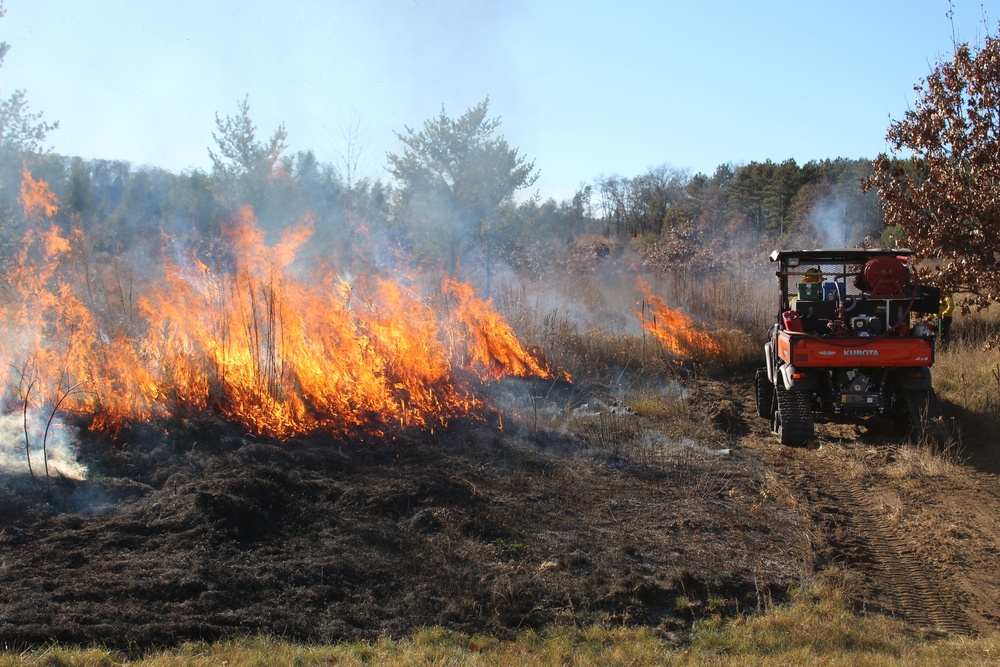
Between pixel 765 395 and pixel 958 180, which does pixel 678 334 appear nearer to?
pixel 765 395

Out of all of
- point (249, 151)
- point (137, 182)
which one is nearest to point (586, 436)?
point (249, 151)

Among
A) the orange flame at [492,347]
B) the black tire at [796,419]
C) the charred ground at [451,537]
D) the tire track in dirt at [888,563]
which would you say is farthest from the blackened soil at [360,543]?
the orange flame at [492,347]

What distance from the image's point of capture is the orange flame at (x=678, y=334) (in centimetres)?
1592

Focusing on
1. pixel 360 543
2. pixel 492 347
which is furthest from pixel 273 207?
pixel 360 543

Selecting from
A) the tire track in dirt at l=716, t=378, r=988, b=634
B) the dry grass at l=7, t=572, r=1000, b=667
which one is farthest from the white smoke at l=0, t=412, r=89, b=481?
the tire track in dirt at l=716, t=378, r=988, b=634

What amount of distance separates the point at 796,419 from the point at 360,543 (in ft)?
19.8

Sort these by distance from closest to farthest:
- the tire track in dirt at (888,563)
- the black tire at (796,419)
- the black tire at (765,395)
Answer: the tire track in dirt at (888,563)
the black tire at (796,419)
the black tire at (765,395)

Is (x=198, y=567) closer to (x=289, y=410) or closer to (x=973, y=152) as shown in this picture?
(x=289, y=410)

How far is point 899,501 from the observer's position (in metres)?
7.42

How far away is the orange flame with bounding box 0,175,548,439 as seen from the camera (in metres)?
9.18

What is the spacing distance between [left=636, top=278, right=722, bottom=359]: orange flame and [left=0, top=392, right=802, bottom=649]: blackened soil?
739cm

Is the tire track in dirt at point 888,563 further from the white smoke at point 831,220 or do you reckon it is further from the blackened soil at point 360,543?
the white smoke at point 831,220

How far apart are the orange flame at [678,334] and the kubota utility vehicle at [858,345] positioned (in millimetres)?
5604

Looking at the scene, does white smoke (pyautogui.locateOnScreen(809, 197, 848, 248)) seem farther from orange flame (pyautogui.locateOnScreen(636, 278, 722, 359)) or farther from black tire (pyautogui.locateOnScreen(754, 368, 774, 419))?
black tire (pyautogui.locateOnScreen(754, 368, 774, 419))
